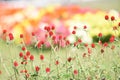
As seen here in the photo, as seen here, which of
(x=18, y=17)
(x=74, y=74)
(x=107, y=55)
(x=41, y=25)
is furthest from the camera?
(x=18, y=17)

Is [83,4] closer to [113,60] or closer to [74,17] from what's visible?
[74,17]

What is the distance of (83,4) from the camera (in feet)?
53.9

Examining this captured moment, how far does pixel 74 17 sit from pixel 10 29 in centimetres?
142

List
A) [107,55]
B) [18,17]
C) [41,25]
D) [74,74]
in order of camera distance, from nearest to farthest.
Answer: [74,74] → [107,55] → [41,25] → [18,17]

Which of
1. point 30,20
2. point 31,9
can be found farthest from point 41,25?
point 31,9

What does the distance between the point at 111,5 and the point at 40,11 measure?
18.4 feet

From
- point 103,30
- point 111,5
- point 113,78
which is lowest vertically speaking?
point 111,5

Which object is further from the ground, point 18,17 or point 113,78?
point 113,78

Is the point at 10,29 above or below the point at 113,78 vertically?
below

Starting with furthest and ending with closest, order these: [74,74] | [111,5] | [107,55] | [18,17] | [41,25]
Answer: [111,5] < [18,17] < [41,25] < [107,55] < [74,74]

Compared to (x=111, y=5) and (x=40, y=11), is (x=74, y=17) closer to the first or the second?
(x=40, y=11)

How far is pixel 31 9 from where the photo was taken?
1136cm

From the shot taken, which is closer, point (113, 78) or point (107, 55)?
point (113, 78)

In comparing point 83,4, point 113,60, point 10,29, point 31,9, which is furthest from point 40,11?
point 113,60
